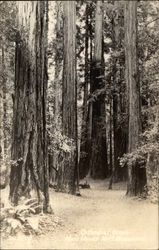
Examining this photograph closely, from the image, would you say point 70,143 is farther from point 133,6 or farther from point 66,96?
point 133,6

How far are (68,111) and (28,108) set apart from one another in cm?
446

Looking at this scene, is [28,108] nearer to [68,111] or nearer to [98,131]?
[68,111]

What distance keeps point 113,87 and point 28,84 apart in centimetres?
712

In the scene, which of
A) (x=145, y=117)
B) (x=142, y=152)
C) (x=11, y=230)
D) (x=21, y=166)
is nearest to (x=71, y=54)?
(x=145, y=117)

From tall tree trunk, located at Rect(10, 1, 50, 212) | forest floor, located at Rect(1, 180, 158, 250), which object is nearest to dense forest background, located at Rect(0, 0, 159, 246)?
tall tree trunk, located at Rect(10, 1, 50, 212)

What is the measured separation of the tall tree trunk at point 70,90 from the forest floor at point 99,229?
2.25m

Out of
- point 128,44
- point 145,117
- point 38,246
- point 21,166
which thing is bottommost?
point 38,246

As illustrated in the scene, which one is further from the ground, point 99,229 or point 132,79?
point 132,79

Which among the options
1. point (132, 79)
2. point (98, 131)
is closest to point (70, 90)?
point (132, 79)

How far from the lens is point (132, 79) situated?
11070 mm

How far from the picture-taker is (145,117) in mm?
11609

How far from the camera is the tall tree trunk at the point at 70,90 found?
12.2 metres

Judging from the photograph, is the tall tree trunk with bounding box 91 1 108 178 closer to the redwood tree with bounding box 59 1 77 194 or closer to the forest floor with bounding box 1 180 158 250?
the redwood tree with bounding box 59 1 77 194

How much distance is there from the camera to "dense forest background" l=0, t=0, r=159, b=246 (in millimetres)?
8016
